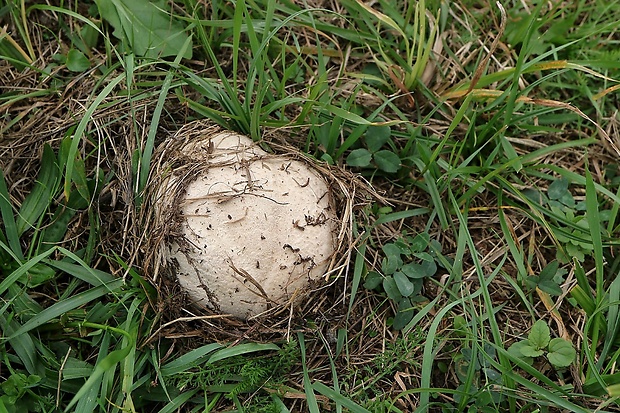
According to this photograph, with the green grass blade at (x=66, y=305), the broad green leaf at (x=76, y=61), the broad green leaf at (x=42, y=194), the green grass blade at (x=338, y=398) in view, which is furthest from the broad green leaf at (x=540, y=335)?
the broad green leaf at (x=76, y=61)

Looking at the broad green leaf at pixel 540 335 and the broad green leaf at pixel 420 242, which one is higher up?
the broad green leaf at pixel 420 242

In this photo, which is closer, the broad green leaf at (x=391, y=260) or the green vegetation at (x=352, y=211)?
the green vegetation at (x=352, y=211)

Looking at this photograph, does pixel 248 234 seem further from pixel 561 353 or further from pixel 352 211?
pixel 561 353

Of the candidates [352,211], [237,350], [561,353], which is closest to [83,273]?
[237,350]

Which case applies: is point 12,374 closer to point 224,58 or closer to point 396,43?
point 224,58

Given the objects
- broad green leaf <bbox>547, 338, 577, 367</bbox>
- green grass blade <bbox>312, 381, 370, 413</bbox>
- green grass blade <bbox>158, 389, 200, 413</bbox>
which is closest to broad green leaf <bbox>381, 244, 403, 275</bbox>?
green grass blade <bbox>312, 381, 370, 413</bbox>

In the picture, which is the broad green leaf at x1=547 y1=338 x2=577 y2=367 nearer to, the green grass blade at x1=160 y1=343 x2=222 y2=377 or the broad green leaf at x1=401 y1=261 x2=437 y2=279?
the broad green leaf at x1=401 y1=261 x2=437 y2=279

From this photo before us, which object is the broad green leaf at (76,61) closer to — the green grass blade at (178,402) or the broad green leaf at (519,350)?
the green grass blade at (178,402)

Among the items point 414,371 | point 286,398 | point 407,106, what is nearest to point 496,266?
point 414,371
